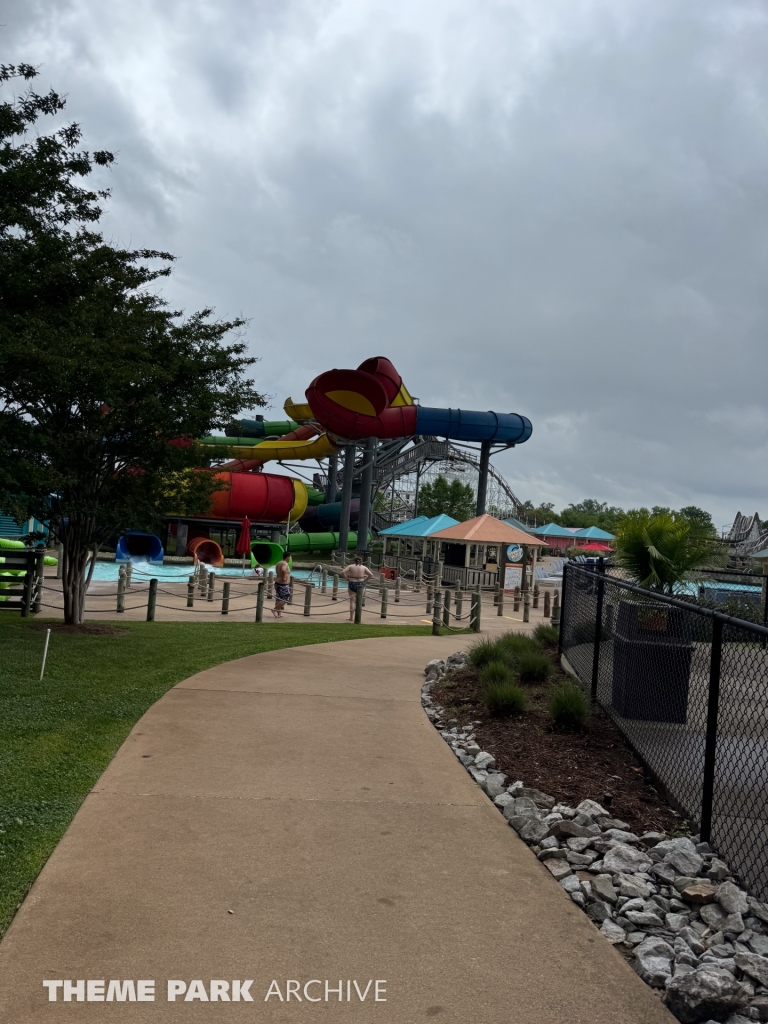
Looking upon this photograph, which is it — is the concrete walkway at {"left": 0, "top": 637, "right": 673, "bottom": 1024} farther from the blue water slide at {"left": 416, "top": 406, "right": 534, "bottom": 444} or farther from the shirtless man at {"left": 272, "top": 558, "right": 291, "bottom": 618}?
the blue water slide at {"left": 416, "top": 406, "right": 534, "bottom": 444}

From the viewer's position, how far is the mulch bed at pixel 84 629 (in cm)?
1351

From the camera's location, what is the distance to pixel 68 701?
8.02 meters

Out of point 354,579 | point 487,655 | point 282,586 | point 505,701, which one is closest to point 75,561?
point 282,586

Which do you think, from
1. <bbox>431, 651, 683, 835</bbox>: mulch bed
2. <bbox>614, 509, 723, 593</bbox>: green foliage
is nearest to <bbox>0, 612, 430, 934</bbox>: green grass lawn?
<bbox>431, 651, 683, 835</bbox>: mulch bed

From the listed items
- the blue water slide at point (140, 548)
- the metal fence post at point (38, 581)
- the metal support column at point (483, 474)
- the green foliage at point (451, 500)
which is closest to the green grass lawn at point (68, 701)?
the metal fence post at point (38, 581)

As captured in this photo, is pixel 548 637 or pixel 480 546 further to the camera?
pixel 480 546

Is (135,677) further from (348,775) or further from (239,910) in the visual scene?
(239,910)

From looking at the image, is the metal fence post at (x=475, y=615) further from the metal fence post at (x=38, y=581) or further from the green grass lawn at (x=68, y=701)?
the metal fence post at (x=38, y=581)

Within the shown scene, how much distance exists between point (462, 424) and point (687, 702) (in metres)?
39.0

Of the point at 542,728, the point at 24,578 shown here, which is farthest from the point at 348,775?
the point at 24,578

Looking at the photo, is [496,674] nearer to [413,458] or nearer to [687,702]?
[687,702]

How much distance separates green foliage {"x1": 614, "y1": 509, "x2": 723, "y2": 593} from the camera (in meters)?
9.27

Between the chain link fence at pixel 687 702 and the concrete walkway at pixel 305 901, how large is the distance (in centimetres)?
125

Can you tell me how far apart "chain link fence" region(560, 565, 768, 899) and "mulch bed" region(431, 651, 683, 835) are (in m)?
0.15
